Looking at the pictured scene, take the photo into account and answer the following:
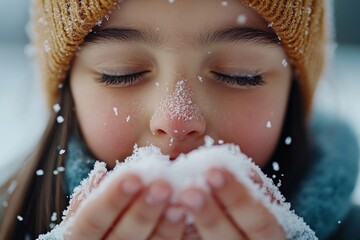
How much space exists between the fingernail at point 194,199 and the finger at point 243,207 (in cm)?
2

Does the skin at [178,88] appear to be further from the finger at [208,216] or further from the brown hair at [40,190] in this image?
the brown hair at [40,190]

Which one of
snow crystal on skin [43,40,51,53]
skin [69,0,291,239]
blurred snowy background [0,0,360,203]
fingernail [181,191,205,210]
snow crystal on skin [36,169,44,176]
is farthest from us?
blurred snowy background [0,0,360,203]

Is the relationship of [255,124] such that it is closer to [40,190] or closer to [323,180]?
[323,180]

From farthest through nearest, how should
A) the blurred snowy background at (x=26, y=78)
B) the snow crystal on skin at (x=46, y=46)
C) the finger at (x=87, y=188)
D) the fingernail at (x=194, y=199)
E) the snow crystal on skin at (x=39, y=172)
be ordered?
the blurred snowy background at (x=26, y=78) < the snow crystal on skin at (x=39, y=172) < the snow crystal on skin at (x=46, y=46) < the finger at (x=87, y=188) < the fingernail at (x=194, y=199)

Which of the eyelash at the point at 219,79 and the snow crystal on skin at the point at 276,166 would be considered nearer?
the eyelash at the point at 219,79

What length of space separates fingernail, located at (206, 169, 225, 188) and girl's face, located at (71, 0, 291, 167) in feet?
0.79

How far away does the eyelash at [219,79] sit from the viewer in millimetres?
913

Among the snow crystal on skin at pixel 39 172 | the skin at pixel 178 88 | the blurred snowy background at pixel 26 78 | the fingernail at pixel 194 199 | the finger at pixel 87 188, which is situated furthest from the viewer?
the blurred snowy background at pixel 26 78

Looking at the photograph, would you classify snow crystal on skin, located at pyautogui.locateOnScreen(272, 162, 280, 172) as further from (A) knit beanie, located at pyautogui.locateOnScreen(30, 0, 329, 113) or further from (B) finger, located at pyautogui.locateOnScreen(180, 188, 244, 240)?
(B) finger, located at pyautogui.locateOnScreen(180, 188, 244, 240)

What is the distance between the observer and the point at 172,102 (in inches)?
32.6

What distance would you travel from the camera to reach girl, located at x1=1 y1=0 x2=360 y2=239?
63cm

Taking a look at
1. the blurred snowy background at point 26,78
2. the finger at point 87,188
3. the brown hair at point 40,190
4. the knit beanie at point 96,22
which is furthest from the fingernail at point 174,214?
the blurred snowy background at point 26,78

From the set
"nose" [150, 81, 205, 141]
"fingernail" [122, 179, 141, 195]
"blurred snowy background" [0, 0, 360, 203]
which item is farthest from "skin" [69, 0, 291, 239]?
"blurred snowy background" [0, 0, 360, 203]

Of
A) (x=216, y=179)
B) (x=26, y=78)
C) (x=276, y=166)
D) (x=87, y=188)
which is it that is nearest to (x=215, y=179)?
(x=216, y=179)
